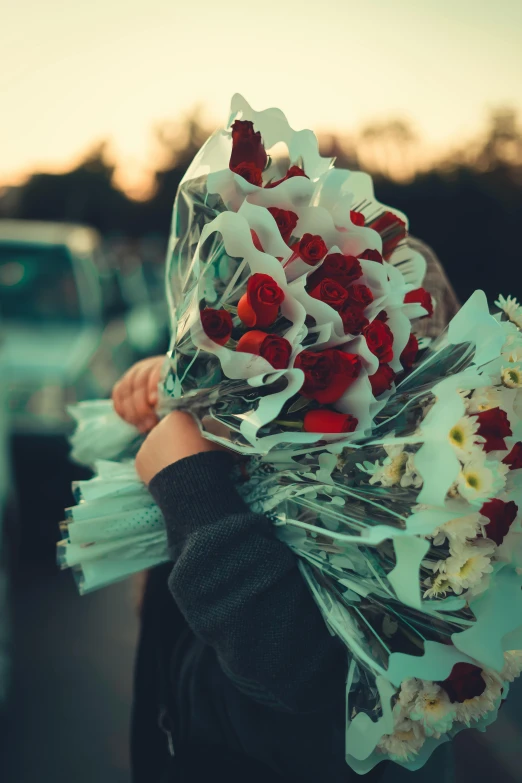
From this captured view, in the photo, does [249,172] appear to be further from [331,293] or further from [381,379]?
[381,379]

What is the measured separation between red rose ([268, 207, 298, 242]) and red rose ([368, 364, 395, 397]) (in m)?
0.29

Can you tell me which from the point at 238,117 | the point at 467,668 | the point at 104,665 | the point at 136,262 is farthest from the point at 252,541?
the point at 136,262

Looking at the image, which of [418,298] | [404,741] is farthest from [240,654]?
[418,298]

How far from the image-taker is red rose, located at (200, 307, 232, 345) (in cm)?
110

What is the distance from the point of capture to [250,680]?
3.75ft

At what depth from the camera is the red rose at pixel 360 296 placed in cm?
115

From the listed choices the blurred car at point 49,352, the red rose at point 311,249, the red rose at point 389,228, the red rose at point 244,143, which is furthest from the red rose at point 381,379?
the blurred car at point 49,352

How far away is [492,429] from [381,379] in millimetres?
226

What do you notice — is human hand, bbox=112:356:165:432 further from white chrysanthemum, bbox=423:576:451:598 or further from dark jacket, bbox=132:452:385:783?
white chrysanthemum, bbox=423:576:451:598

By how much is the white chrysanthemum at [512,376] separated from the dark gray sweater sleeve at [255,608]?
481 millimetres

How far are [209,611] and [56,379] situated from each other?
3.68 meters

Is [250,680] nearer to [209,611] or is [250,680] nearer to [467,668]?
[209,611]

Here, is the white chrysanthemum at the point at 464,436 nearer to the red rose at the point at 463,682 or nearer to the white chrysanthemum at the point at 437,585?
the white chrysanthemum at the point at 437,585

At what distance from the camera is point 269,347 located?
1.09 m
